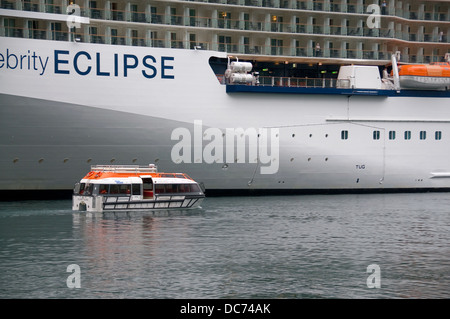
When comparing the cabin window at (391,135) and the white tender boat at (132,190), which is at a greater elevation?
the cabin window at (391,135)

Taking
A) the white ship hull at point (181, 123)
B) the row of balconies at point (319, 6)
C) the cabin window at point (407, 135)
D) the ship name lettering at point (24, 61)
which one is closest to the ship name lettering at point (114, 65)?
the white ship hull at point (181, 123)

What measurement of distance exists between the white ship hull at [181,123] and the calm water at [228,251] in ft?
10.1

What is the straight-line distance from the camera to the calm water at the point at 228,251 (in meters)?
21.2

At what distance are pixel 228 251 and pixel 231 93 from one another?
18524 mm

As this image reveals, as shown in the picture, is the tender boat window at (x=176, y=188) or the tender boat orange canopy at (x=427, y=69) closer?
the tender boat window at (x=176, y=188)

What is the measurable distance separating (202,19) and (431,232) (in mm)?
19771

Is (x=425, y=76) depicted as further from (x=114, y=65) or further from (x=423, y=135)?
(x=114, y=65)

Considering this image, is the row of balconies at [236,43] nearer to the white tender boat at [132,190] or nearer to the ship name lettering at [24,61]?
the ship name lettering at [24,61]

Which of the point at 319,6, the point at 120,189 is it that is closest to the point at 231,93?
the point at 120,189

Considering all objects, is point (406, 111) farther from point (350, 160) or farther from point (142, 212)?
point (142, 212)

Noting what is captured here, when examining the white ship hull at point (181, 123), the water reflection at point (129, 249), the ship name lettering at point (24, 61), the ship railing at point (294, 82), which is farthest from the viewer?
the ship railing at point (294, 82)

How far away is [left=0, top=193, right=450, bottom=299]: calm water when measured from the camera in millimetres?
21234

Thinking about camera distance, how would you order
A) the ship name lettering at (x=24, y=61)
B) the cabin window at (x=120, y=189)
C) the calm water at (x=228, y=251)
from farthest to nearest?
1. the ship name lettering at (x=24, y=61)
2. the cabin window at (x=120, y=189)
3. the calm water at (x=228, y=251)
